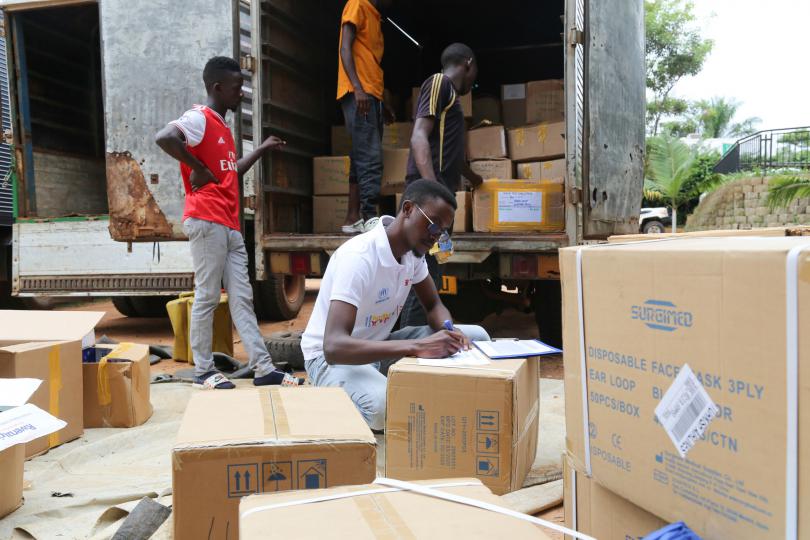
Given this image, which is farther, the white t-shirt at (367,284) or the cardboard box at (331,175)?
the cardboard box at (331,175)

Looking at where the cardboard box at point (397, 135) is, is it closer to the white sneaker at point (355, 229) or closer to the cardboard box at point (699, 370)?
the white sneaker at point (355, 229)

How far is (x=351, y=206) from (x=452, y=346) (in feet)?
9.23

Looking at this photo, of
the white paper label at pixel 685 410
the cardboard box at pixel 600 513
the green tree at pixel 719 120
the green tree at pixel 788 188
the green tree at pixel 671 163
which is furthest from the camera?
the green tree at pixel 719 120

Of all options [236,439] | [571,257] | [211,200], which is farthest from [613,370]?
[211,200]

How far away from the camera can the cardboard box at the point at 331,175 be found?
209 inches

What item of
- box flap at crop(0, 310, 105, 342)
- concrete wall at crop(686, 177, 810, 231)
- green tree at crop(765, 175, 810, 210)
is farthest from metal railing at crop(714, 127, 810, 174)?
box flap at crop(0, 310, 105, 342)

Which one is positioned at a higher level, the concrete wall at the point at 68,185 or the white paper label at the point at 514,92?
the white paper label at the point at 514,92

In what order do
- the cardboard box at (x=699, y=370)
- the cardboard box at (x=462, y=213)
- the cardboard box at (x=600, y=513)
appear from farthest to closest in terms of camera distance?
the cardboard box at (x=462, y=213), the cardboard box at (x=600, y=513), the cardboard box at (x=699, y=370)

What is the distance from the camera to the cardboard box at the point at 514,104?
5.99m

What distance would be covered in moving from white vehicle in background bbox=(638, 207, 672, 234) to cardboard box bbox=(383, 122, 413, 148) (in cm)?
1578

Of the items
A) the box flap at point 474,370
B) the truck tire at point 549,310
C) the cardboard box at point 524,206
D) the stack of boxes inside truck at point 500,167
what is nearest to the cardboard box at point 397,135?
the stack of boxes inside truck at point 500,167

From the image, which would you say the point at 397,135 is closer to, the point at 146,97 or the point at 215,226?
the point at 146,97

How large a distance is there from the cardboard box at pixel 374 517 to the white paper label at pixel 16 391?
1184 mm

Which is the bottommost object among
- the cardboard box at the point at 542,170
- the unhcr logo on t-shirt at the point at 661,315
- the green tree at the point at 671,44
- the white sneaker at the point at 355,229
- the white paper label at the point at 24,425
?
the white paper label at the point at 24,425
